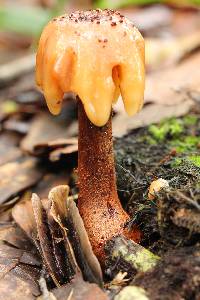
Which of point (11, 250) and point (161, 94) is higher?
point (161, 94)

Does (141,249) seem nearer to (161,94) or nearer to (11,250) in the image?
(11,250)

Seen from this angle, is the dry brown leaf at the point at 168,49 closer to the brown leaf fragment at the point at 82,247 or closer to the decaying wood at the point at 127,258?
the brown leaf fragment at the point at 82,247

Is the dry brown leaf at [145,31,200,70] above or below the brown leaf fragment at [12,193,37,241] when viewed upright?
above

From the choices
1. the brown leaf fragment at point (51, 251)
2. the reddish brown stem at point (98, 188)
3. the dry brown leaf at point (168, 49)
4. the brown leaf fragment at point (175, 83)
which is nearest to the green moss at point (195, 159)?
the reddish brown stem at point (98, 188)

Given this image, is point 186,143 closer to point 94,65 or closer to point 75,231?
point 75,231

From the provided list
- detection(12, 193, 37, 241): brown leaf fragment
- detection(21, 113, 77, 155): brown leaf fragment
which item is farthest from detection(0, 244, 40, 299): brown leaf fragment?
detection(21, 113, 77, 155): brown leaf fragment

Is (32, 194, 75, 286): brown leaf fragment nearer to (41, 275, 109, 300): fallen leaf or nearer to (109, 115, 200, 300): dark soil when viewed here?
(41, 275, 109, 300): fallen leaf

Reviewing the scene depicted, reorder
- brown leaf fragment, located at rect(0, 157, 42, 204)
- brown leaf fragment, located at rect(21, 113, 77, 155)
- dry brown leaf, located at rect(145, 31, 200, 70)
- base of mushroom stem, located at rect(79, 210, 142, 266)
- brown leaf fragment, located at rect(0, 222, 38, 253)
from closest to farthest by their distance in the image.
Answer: base of mushroom stem, located at rect(79, 210, 142, 266) → brown leaf fragment, located at rect(0, 222, 38, 253) → brown leaf fragment, located at rect(0, 157, 42, 204) → brown leaf fragment, located at rect(21, 113, 77, 155) → dry brown leaf, located at rect(145, 31, 200, 70)

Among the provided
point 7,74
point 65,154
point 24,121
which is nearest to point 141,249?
point 65,154
